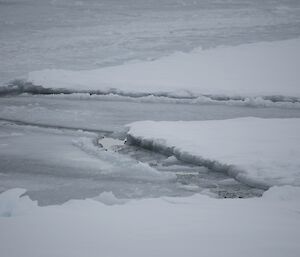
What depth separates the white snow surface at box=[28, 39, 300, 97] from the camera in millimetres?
8734

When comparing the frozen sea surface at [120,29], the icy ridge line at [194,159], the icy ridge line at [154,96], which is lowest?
the icy ridge line at [154,96]

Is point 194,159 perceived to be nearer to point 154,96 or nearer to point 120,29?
point 154,96

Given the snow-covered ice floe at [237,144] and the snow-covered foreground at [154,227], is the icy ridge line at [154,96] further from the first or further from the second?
the snow-covered foreground at [154,227]

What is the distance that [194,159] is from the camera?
5332 millimetres

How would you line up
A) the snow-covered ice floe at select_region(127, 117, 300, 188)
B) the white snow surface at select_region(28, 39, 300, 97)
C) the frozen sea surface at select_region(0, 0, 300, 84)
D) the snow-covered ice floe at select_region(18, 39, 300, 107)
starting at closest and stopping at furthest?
the snow-covered ice floe at select_region(127, 117, 300, 188) < the snow-covered ice floe at select_region(18, 39, 300, 107) < the white snow surface at select_region(28, 39, 300, 97) < the frozen sea surface at select_region(0, 0, 300, 84)

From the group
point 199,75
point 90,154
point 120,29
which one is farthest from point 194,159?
point 120,29

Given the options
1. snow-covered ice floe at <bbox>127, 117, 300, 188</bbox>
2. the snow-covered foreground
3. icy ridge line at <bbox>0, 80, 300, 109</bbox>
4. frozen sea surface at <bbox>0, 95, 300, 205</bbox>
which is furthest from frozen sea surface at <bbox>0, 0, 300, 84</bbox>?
the snow-covered foreground

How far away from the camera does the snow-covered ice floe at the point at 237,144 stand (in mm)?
4812

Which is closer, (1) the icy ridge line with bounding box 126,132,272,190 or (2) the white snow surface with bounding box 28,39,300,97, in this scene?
(1) the icy ridge line with bounding box 126,132,272,190

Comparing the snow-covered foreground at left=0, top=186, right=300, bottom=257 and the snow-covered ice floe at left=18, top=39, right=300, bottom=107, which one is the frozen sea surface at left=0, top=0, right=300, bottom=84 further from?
the snow-covered foreground at left=0, top=186, right=300, bottom=257

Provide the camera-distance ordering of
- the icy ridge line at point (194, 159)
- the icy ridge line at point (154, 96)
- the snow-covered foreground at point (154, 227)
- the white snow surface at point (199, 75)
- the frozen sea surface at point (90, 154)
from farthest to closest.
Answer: the white snow surface at point (199, 75) < the icy ridge line at point (154, 96) < the icy ridge line at point (194, 159) < the frozen sea surface at point (90, 154) < the snow-covered foreground at point (154, 227)

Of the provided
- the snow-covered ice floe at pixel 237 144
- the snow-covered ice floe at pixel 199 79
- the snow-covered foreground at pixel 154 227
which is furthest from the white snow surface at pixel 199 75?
the snow-covered foreground at pixel 154 227

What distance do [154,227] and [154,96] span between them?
5207 millimetres

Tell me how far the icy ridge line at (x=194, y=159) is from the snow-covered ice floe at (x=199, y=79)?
7.75ft
